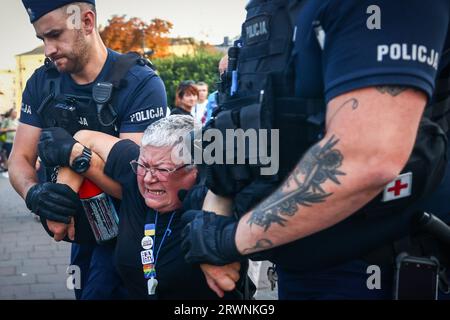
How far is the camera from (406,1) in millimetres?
1414

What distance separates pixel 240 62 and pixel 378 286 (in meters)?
0.76

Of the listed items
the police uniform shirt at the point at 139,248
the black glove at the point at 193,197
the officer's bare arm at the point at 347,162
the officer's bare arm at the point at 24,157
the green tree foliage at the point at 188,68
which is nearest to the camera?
the officer's bare arm at the point at 347,162

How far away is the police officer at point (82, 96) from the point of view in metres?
2.88

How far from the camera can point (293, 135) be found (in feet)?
5.35

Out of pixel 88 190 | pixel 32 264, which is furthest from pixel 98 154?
pixel 32 264

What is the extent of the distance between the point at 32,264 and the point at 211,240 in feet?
14.8

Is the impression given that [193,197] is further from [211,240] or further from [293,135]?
[293,135]

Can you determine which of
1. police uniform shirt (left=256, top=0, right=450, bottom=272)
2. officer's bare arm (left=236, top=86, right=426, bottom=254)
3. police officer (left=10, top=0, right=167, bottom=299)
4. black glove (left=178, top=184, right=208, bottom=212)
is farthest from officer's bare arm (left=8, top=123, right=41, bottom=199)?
police uniform shirt (left=256, top=0, right=450, bottom=272)

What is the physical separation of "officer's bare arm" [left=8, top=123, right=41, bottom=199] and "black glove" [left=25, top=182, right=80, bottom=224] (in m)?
0.41

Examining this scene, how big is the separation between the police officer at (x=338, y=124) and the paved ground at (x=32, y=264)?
1882 millimetres

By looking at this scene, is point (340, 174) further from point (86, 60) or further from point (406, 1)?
point (86, 60)

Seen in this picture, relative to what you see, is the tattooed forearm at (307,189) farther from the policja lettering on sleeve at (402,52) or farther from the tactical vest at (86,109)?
the tactical vest at (86,109)

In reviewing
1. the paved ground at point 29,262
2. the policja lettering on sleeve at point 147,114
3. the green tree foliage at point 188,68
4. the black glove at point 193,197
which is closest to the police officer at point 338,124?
the black glove at point 193,197
